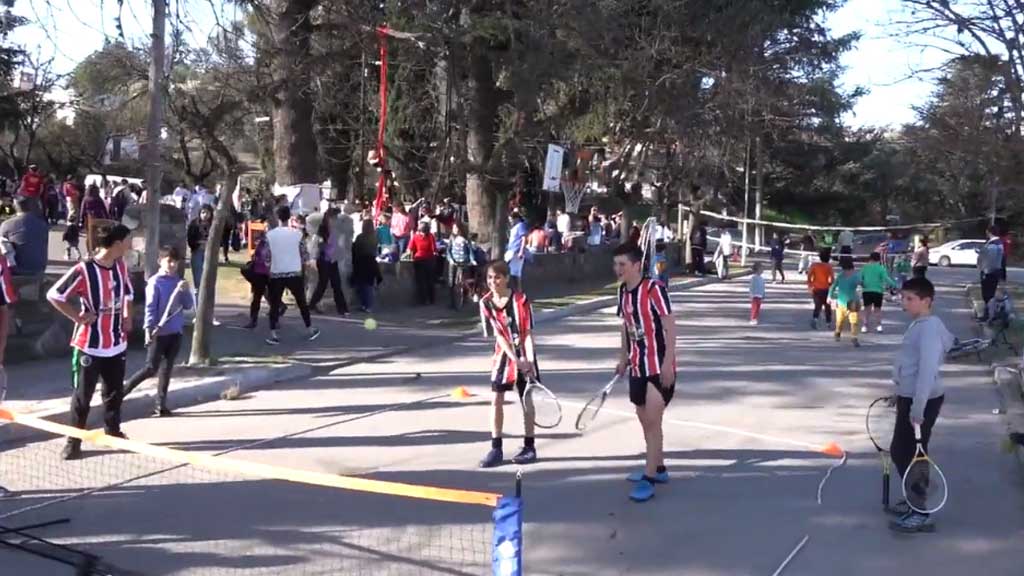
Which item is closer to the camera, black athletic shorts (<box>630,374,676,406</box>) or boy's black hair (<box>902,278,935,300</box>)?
boy's black hair (<box>902,278,935,300</box>)

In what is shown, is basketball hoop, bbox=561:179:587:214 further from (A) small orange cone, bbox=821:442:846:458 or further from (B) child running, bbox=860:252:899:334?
(A) small orange cone, bbox=821:442:846:458

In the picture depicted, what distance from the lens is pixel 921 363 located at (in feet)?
23.5

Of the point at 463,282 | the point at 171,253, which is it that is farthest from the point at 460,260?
the point at 171,253

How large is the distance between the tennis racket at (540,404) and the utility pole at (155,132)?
19.0 ft

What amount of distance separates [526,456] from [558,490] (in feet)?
2.61

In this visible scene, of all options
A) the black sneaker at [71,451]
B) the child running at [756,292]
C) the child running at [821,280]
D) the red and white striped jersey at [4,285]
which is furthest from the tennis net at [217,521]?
the child running at [756,292]

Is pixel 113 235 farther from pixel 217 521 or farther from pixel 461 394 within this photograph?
pixel 461 394

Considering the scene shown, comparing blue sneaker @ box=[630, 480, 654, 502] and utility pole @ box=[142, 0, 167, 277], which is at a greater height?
utility pole @ box=[142, 0, 167, 277]

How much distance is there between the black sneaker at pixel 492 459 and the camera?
8695 mm

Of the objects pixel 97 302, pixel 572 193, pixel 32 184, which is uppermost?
pixel 572 193

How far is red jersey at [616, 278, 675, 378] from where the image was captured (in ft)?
25.7

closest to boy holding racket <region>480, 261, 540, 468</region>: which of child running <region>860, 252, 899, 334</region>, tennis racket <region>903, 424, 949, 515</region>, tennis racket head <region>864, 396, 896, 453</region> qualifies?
tennis racket <region>903, 424, 949, 515</region>

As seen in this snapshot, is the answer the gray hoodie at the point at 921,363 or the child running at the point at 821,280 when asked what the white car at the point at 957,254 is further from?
the gray hoodie at the point at 921,363

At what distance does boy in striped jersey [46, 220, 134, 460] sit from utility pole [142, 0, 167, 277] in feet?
15.3
